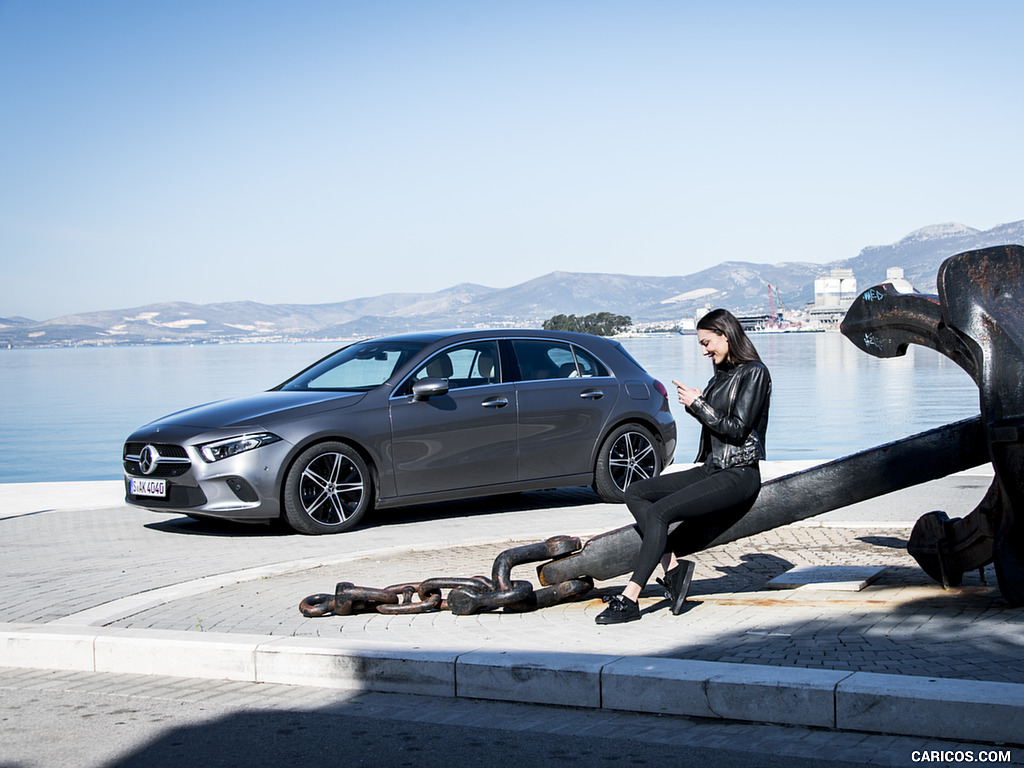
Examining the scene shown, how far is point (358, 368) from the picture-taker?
10.5 m

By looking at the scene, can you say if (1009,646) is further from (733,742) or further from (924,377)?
(924,377)

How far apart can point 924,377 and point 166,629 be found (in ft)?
142

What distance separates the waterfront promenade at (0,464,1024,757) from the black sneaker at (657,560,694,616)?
0.29 feet

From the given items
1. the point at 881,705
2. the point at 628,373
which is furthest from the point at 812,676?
the point at 628,373

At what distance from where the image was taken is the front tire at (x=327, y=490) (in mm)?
9398

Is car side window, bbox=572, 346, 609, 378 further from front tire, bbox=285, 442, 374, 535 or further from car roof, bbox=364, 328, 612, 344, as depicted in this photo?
front tire, bbox=285, 442, 374, 535

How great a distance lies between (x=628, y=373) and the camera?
11.3 metres

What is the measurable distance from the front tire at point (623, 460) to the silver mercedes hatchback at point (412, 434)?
0.04 feet

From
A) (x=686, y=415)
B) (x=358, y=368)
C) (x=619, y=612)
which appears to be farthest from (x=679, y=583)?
(x=686, y=415)

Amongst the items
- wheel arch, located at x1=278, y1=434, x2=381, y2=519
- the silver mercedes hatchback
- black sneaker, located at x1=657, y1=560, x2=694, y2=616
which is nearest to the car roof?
the silver mercedes hatchback

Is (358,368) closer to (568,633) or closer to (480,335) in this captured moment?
(480,335)

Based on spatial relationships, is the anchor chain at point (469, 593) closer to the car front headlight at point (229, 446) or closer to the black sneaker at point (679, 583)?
the black sneaker at point (679, 583)

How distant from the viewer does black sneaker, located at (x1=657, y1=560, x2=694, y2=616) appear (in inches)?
232

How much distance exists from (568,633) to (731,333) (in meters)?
1.75
